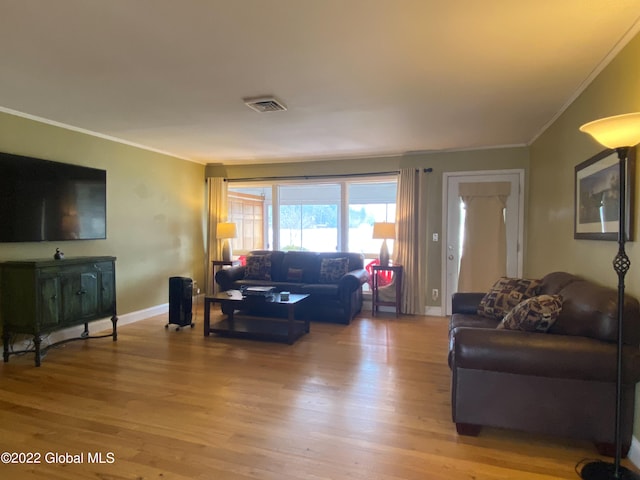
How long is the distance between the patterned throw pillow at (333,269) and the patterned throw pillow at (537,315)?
3023 mm

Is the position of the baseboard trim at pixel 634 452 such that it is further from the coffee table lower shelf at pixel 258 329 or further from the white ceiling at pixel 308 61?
the coffee table lower shelf at pixel 258 329

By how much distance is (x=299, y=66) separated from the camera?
8.45 feet

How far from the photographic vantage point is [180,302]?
4.62 m

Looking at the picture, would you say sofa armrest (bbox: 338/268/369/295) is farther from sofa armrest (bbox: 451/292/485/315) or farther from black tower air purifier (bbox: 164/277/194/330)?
black tower air purifier (bbox: 164/277/194/330)

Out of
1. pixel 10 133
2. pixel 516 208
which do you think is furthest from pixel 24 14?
pixel 516 208

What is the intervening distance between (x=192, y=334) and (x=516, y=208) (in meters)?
4.43

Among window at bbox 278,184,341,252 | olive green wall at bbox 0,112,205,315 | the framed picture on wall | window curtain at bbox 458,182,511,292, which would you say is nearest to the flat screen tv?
olive green wall at bbox 0,112,205,315

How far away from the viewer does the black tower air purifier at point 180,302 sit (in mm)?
4641

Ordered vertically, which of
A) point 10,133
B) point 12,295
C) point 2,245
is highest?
point 10,133

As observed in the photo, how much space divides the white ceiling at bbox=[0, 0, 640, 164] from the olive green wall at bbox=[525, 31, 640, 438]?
14cm

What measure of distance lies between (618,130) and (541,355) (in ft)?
3.97

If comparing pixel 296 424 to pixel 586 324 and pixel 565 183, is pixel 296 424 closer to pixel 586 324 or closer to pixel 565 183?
pixel 586 324

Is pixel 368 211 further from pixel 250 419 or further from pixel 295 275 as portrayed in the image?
pixel 250 419

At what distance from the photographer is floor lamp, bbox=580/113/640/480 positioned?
1.73 metres
